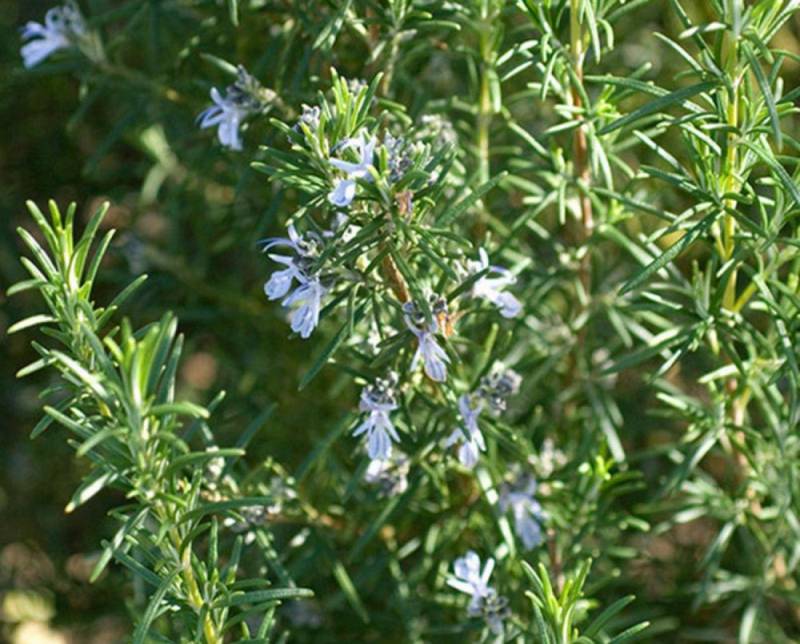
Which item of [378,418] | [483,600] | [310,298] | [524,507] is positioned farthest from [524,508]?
[310,298]

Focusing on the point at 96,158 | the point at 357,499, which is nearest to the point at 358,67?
the point at 96,158

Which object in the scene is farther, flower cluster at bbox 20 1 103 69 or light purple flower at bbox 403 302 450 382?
flower cluster at bbox 20 1 103 69

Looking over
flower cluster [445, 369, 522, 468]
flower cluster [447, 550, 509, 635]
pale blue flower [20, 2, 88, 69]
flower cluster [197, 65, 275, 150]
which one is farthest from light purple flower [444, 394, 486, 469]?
pale blue flower [20, 2, 88, 69]

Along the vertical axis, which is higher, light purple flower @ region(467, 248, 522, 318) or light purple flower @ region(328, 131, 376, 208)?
light purple flower @ region(328, 131, 376, 208)

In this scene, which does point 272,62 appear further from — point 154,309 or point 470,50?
point 154,309

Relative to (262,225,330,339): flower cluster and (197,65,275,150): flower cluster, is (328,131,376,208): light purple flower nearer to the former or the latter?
(262,225,330,339): flower cluster

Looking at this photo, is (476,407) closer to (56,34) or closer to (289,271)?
(289,271)

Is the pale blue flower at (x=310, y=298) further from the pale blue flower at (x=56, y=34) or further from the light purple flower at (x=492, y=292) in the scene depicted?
the pale blue flower at (x=56, y=34)
